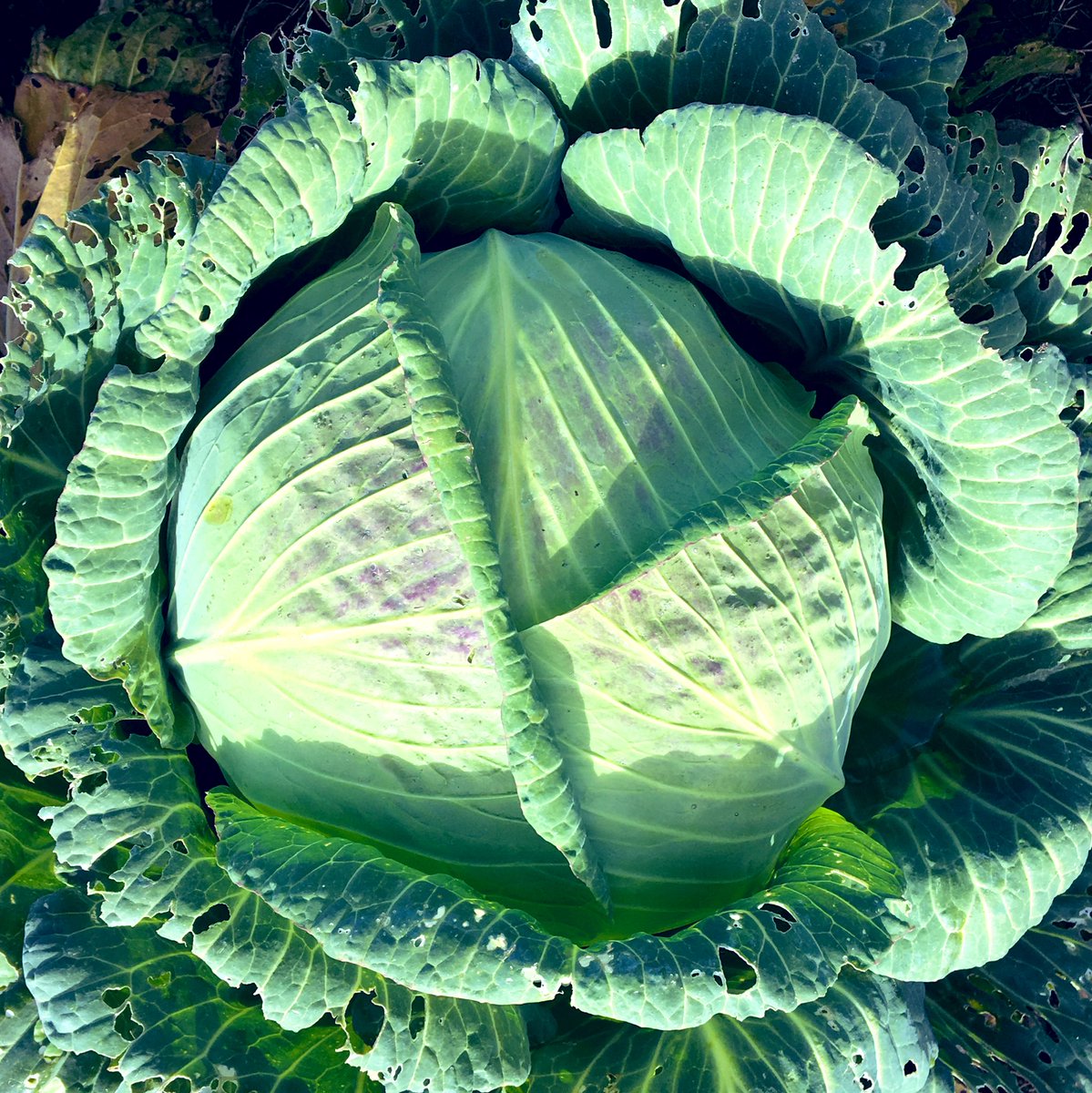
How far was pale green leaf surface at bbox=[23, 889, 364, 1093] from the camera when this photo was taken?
98.1 inches

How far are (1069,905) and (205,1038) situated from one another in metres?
2.70

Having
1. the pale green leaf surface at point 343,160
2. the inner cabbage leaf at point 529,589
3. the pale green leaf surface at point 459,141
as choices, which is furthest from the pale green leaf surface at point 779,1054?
the pale green leaf surface at point 459,141

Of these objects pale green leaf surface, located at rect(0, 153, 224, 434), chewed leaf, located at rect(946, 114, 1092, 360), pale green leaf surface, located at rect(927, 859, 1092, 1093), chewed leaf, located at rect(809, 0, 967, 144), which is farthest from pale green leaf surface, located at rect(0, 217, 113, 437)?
pale green leaf surface, located at rect(927, 859, 1092, 1093)

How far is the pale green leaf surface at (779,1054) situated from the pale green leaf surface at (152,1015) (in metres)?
0.68

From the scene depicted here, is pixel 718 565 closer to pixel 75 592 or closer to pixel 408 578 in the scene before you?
pixel 408 578

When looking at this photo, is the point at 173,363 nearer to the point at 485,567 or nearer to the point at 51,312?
the point at 51,312

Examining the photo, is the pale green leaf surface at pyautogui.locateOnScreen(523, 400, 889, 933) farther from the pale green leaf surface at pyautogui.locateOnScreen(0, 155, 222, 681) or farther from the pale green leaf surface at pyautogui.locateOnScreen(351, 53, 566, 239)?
the pale green leaf surface at pyautogui.locateOnScreen(0, 155, 222, 681)

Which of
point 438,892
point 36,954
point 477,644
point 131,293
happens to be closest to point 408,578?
point 477,644

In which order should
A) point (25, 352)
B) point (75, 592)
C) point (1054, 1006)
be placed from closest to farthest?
point (75, 592), point (25, 352), point (1054, 1006)

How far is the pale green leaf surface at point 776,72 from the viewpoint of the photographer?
105 inches

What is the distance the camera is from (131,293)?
9.11 feet

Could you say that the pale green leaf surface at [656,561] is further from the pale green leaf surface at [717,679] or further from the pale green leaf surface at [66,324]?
the pale green leaf surface at [66,324]

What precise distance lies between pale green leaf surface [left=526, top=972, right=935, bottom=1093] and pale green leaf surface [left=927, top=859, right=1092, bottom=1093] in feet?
1.38

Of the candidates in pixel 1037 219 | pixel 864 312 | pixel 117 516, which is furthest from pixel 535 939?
pixel 1037 219
